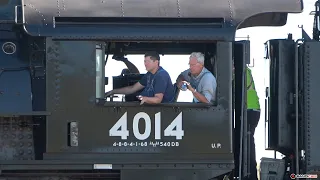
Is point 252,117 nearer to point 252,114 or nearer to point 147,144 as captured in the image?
point 252,114

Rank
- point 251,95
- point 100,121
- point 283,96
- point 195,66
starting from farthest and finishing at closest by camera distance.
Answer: point 251,95 < point 283,96 < point 195,66 < point 100,121

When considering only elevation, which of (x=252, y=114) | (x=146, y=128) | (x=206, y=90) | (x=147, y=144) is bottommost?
(x=147, y=144)

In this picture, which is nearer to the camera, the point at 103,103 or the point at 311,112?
the point at 103,103

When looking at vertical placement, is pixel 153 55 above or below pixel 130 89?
above

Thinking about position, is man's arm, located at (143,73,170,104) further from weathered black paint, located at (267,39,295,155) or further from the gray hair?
weathered black paint, located at (267,39,295,155)

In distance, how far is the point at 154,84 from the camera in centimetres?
779

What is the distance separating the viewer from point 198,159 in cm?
761

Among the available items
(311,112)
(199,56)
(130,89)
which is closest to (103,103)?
(130,89)

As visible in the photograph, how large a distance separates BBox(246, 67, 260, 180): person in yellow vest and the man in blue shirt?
3.45 feet

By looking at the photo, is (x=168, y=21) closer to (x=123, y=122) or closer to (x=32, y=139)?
(x=123, y=122)

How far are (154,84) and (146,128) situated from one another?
22.3 inches

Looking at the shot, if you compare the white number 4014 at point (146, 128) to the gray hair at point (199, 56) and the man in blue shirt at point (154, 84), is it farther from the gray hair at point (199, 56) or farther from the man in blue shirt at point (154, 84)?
the gray hair at point (199, 56)

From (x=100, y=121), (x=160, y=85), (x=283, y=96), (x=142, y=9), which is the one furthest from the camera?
(x=283, y=96)

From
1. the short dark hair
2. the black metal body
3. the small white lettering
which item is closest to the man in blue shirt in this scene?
the short dark hair
